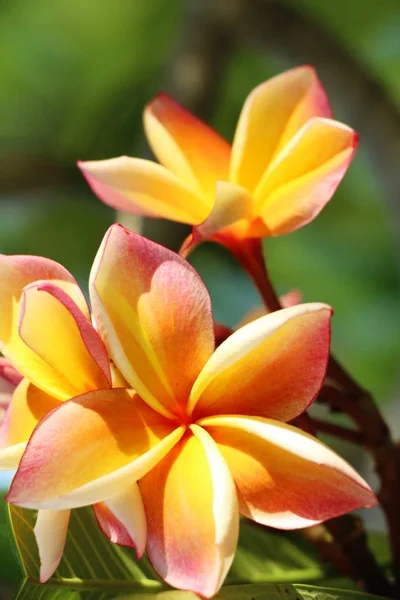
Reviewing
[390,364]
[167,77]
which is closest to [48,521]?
[167,77]

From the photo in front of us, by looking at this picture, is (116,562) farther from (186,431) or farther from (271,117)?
(271,117)

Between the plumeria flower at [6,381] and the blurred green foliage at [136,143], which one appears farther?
the blurred green foliage at [136,143]

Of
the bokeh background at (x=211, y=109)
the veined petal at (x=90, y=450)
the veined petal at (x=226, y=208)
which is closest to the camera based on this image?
the veined petal at (x=90, y=450)

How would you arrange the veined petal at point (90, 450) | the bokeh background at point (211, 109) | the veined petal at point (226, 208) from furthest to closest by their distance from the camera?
the bokeh background at point (211, 109)
the veined petal at point (226, 208)
the veined petal at point (90, 450)

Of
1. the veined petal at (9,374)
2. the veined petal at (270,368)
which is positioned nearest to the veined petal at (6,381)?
the veined petal at (9,374)

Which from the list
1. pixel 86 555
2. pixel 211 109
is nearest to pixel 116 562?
pixel 86 555

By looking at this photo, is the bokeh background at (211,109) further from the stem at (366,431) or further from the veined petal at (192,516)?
the veined petal at (192,516)

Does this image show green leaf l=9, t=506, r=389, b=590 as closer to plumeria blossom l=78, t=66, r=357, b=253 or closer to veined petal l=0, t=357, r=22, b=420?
veined petal l=0, t=357, r=22, b=420
